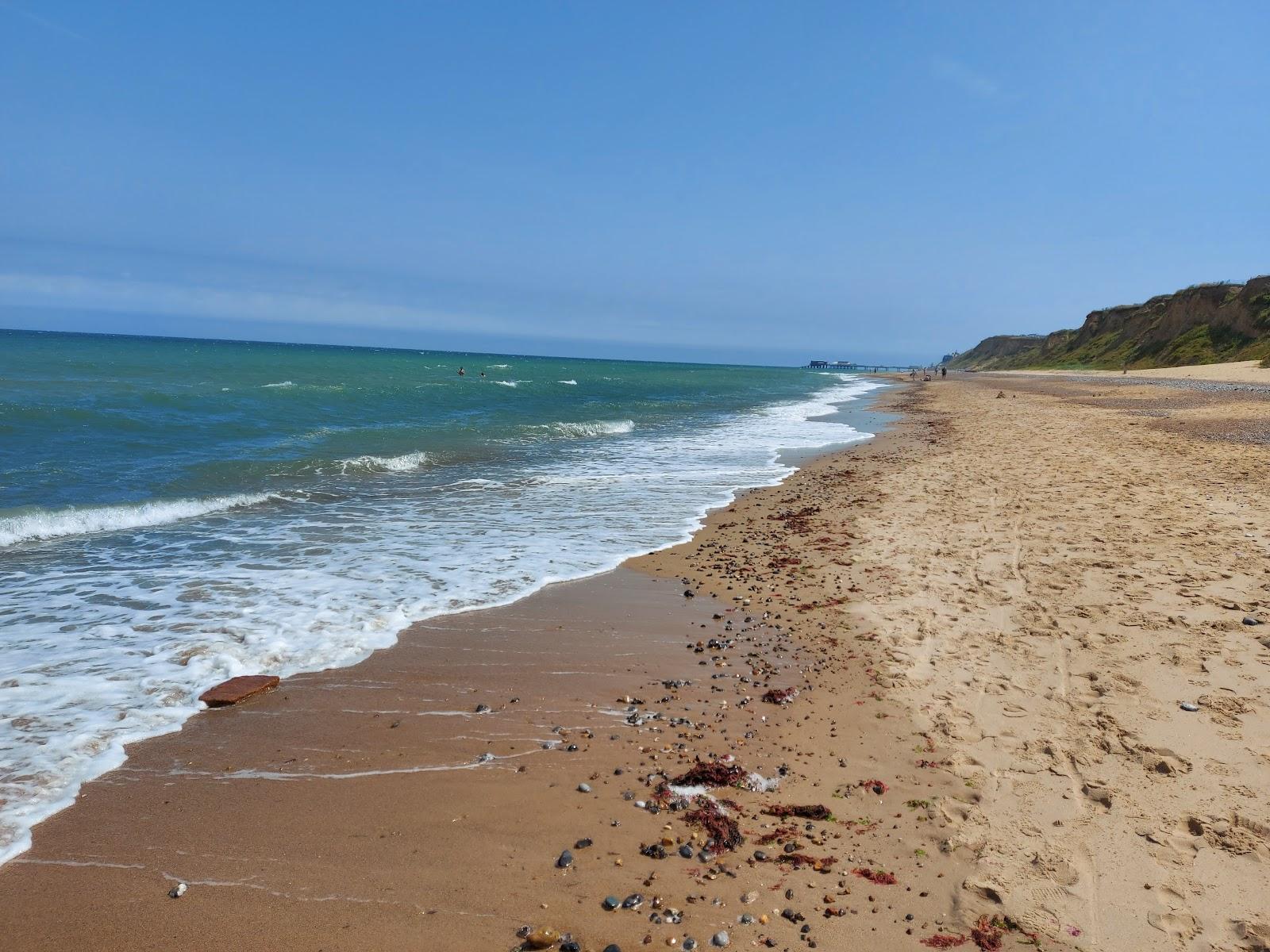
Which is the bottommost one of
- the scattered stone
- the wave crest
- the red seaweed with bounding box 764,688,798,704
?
the scattered stone

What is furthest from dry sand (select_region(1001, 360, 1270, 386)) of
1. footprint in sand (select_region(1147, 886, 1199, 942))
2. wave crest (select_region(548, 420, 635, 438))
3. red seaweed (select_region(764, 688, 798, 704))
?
footprint in sand (select_region(1147, 886, 1199, 942))

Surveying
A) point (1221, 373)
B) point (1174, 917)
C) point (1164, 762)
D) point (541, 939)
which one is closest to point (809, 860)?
point (541, 939)

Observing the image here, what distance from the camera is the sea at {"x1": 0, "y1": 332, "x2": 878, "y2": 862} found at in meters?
5.65

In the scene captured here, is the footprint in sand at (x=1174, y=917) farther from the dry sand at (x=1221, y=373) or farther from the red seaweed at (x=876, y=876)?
the dry sand at (x=1221, y=373)

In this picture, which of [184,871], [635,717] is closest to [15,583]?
[184,871]

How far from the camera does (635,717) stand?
536 centimetres

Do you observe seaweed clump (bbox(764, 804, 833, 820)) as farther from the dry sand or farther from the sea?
the dry sand

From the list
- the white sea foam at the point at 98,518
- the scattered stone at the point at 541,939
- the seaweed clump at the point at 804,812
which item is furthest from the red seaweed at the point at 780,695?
the white sea foam at the point at 98,518

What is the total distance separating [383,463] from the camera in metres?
17.8

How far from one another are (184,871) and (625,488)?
39.0ft

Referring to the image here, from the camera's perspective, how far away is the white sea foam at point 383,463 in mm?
17297

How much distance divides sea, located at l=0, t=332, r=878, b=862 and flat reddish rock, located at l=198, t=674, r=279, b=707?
0.14 meters

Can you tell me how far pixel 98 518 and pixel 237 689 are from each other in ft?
25.3

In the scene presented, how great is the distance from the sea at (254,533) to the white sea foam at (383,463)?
3.4 inches
